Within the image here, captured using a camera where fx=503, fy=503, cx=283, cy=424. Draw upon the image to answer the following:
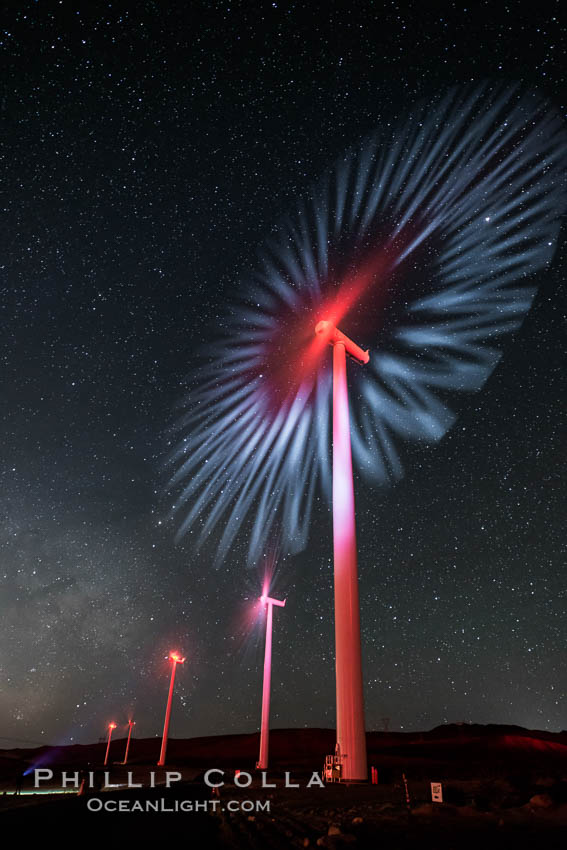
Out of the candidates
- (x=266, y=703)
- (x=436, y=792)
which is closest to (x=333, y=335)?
(x=436, y=792)

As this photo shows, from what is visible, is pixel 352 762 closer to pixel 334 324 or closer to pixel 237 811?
pixel 237 811

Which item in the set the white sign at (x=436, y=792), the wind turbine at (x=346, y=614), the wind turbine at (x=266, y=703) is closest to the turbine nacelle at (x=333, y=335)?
the wind turbine at (x=346, y=614)

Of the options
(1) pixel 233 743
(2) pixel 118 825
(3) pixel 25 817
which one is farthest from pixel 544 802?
(1) pixel 233 743

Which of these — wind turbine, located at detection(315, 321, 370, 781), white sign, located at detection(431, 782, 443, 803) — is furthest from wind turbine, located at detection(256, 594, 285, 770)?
white sign, located at detection(431, 782, 443, 803)

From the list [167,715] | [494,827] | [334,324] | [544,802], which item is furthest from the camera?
[167,715]

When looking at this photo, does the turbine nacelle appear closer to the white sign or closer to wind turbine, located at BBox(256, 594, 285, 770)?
the white sign

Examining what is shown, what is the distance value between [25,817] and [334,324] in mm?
25607

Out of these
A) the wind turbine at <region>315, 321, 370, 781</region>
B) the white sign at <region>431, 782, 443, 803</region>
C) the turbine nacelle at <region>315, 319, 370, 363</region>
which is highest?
the turbine nacelle at <region>315, 319, 370, 363</region>

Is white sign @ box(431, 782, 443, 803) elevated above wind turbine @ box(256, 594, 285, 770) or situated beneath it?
situated beneath

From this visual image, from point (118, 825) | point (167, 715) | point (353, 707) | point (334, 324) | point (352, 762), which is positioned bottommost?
point (118, 825)

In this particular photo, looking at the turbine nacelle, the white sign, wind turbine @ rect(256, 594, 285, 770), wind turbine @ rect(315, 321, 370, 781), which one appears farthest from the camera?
wind turbine @ rect(256, 594, 285, 770)

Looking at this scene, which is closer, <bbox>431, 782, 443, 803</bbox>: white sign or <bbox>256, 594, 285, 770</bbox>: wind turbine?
<bbox>431, 782, 443, 803</bbox>: white sign

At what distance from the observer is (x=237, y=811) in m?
9.67

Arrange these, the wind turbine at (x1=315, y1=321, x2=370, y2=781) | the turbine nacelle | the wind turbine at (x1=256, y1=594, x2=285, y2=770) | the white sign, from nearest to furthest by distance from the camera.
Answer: the white sign
the wind turbine at (x1=315, y1=321, x2=370, y2=781)
the turbine nacelle
the wind turbine at (x1=256, y1=594, x2=285, y2=770)
